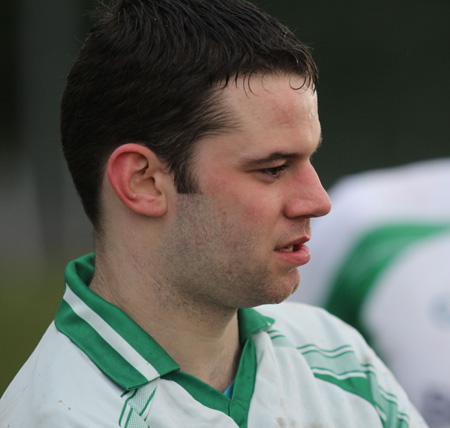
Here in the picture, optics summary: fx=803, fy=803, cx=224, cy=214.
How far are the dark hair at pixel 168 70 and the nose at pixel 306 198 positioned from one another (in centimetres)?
22

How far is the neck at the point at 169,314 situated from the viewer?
185 centimetres

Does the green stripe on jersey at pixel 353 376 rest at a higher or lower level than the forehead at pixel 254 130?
lower

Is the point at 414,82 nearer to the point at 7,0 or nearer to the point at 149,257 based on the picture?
the point at 7,0

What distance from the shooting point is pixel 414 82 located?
8.35 meters

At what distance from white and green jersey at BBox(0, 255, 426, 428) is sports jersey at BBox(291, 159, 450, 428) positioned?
0.89m

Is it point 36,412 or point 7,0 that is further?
point 7,0

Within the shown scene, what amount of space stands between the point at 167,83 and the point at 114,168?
231 millimetres

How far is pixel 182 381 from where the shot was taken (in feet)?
5.98

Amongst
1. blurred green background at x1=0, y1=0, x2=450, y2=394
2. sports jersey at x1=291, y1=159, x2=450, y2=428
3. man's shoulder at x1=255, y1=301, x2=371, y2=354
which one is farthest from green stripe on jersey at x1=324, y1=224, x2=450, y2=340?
blurred green background at x1=0, y1=0, x2=450, y2=394

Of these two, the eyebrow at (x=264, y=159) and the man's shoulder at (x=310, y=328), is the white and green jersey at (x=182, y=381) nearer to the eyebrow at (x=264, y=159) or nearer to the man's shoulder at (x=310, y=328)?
the man's shoulder at (x=310, y=328)

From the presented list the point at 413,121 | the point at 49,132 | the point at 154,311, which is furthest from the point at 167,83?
the point at 413,121

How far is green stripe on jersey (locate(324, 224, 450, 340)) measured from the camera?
340 centimetres

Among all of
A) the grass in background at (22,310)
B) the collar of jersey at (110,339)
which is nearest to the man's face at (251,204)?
the collar of jersey at (110,339)

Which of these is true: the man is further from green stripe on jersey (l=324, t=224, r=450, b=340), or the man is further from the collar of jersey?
green stripe on jersey (l=324, t=224, r=450, b=340)
